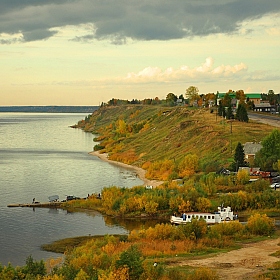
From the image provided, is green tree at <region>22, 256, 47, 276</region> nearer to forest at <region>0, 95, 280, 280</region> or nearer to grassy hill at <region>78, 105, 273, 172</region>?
forest at <region>0, 95, 280, 280</region>

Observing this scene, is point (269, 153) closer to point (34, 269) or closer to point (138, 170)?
point (138, 170)

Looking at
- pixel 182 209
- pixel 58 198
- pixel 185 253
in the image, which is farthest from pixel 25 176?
pixel 185 253

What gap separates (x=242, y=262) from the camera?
40594 mm

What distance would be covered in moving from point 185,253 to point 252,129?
69415 millimetres

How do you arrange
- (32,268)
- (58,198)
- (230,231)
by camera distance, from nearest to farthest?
(32,268) → (230,231) → (58,198)

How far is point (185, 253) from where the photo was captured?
43.4 m

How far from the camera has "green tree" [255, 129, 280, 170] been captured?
82188 millimetres

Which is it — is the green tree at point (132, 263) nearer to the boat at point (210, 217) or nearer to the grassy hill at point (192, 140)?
the boat at point (210, 217)

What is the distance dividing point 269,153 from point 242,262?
4604cm

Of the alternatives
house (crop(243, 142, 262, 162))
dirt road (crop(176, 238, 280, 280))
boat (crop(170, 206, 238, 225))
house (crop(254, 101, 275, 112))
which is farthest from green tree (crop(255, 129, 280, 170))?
house (crop(254, 101, 275, 112))

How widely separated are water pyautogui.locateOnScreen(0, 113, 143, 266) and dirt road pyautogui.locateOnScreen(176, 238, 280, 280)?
46.7 ft

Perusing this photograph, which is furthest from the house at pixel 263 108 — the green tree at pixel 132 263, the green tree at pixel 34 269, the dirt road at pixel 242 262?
the green tree at pixel 132 263

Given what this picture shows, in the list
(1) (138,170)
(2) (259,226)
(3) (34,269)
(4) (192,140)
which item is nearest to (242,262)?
(2) (259,226)

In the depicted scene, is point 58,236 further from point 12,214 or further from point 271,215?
point 271,215
